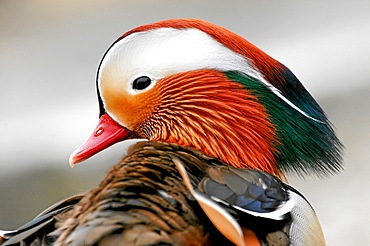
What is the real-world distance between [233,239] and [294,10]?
1.90 m

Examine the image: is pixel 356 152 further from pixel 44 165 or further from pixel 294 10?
pixel 44 165

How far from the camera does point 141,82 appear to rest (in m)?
0.89

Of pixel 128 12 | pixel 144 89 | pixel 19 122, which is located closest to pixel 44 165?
pixel 19 122

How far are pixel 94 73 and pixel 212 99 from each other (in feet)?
5.15

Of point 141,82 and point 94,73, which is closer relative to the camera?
point 141,82

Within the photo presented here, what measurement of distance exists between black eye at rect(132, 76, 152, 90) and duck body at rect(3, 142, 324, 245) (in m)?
0.11

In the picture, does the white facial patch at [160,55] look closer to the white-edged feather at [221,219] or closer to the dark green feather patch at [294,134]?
the dark green feather patch at [294,134]

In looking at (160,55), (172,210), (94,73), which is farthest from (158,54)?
(94,73)

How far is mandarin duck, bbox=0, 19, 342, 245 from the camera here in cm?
77

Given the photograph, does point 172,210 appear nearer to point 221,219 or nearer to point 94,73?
point 221,219

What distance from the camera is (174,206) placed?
0.71m

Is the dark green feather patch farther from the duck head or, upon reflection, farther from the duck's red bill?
the duck's red bill

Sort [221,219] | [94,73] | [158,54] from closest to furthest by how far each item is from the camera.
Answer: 1. [221,219]
2. [158,54]
3. [94,73]

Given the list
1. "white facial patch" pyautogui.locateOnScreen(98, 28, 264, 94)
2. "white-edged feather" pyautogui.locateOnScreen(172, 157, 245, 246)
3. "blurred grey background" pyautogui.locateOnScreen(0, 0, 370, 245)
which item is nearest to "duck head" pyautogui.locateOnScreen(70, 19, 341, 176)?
"white facial patch" pyautogui.locateOnScreen(98, 28, 264, 94)
